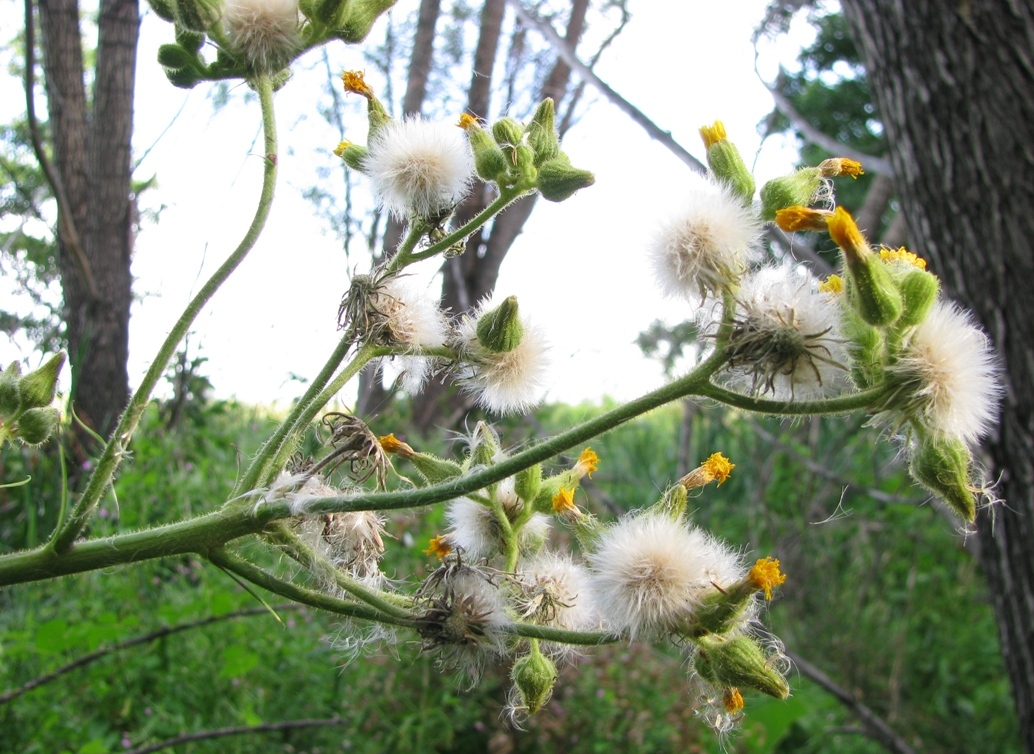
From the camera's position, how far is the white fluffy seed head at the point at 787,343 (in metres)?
0.86

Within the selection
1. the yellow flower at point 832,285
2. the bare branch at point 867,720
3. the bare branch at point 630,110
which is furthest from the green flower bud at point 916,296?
the bare branch at point 867,720

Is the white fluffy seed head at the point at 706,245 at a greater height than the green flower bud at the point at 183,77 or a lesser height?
lesser

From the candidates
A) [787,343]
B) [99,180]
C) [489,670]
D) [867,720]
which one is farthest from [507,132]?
[867,720]

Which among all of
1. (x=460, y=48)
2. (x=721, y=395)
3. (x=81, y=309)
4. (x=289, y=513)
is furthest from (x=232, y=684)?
(x=460, y=48)

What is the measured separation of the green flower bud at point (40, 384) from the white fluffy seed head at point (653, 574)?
0.71 m

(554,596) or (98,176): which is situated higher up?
(98,176)

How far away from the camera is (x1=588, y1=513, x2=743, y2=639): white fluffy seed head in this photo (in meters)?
0.90

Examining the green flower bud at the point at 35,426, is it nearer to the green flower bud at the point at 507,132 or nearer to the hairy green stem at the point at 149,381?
the hairy green stem at the point at 149,381

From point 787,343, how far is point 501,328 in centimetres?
36

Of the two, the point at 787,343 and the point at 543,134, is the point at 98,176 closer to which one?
the point at 543,134

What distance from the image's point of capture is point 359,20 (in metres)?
1.11

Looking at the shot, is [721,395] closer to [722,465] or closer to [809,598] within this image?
[722,465]

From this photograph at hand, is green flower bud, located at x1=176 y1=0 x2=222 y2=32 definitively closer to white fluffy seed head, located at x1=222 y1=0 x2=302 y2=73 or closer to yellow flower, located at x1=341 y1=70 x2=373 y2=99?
white fluffy seed head, located at x1=222 y1=0 x2=302 y2=73

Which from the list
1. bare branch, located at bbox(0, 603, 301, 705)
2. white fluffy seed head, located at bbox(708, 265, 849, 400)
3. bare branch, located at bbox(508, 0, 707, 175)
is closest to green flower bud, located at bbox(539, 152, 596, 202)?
white fluffy seed head, located at bbox(708, 265, 849, 400)
